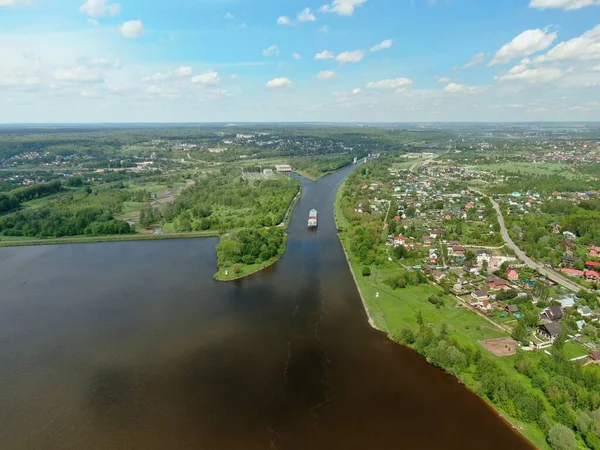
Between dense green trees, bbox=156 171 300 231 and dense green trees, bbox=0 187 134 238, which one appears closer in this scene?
dense green trees, bbox=0 187 134 238

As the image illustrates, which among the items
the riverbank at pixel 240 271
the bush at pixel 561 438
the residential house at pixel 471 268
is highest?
the bush at pixel 561 438

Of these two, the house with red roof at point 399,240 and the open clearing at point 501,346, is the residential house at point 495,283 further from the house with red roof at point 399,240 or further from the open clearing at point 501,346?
the house with red roof at point 399,240

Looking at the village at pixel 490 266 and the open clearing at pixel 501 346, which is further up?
the village at pixel 490 266

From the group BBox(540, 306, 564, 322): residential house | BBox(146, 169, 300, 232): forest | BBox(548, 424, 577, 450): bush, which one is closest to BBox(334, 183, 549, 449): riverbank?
BBox(548, 424, 577, 450): bush

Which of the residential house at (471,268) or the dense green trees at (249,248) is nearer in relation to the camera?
the residential house at (471,268)

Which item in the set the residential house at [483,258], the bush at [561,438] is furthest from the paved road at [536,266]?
the bush at [561,438]

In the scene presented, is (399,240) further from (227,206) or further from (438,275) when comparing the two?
(227,206)

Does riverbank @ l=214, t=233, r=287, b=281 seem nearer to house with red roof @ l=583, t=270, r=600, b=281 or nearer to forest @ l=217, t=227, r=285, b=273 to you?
forest @ l=217, t=227, r=285, b=273
